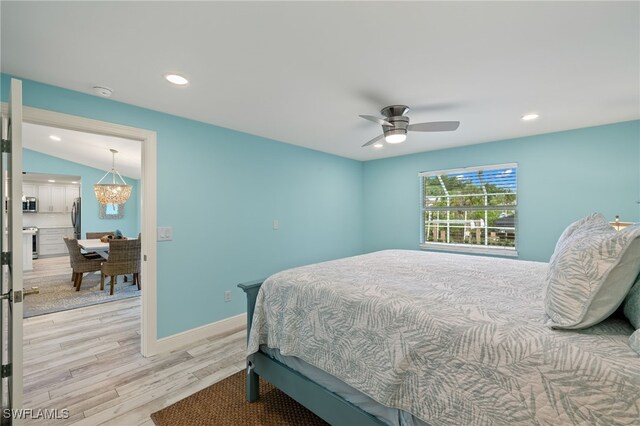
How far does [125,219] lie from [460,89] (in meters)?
9.41

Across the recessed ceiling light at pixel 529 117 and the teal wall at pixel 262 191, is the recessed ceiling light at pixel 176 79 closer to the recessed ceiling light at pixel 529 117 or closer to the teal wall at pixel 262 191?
the teal wall at pixel 262 191

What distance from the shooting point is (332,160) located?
4.67 metres

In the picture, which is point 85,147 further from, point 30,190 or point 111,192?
point 30,190

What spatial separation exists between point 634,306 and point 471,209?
3315 mm

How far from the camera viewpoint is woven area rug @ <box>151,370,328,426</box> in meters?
1.80

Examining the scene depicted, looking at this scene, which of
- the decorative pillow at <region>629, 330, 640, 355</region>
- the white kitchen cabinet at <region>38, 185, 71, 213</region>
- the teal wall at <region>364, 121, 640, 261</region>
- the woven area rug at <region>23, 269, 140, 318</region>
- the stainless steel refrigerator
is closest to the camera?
the decorative pillow at <region>629, 330, 640, 355</region>

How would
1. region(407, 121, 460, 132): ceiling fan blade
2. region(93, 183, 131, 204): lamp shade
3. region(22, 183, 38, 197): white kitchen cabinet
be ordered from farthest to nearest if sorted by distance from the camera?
region(22, 183, 38, 197): white kitchen cabinet, region(93, 183, 131, 204): lamp shade, region(407, 121, 460, 132): ceiling fan blade

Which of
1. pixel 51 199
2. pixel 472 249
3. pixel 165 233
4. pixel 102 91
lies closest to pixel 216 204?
pixel 165 233

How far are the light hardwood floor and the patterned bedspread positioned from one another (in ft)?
3.09

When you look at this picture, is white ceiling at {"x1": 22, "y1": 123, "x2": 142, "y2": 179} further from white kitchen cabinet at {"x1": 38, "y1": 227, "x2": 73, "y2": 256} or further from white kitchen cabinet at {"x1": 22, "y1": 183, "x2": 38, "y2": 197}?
white kitchen cabinet at {"x1": 38, "y1": 227, "x2": 73, "y2": 256}

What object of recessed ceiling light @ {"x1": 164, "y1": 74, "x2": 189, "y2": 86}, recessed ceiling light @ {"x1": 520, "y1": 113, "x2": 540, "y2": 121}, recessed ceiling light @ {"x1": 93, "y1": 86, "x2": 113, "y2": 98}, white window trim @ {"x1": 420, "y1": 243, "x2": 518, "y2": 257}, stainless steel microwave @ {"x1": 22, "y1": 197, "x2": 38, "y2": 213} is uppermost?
recessed ceiling light @ {"x1": 164, "y1": 74, "x2": 189, "y2": 86}

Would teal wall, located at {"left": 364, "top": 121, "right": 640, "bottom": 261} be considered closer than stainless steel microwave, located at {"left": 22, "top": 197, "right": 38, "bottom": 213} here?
Yes

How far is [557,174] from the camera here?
10.9 feet

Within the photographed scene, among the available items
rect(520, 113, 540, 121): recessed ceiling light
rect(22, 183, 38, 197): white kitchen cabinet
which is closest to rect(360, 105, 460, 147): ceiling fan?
rect(520, 113, 540, 121): recessed ceiling light
